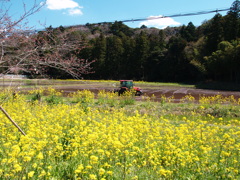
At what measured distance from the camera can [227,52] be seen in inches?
1442

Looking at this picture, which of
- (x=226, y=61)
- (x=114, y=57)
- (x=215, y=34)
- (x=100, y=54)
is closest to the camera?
(x=226, y=61)

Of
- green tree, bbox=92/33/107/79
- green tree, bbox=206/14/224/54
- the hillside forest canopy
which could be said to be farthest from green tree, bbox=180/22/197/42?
green tree, bbox=92/33/107/79

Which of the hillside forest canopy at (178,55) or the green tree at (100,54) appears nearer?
the hillside forest canopy at (178,55)

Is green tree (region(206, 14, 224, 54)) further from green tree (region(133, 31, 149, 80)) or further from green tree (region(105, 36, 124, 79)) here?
green tree (region(105, 36, 124, 79))

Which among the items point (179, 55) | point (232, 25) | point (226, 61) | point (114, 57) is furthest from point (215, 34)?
point (114, 57)

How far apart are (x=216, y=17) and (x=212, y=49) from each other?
600 centimetres

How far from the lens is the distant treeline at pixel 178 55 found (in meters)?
39.2

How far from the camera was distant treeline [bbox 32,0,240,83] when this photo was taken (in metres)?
39.2

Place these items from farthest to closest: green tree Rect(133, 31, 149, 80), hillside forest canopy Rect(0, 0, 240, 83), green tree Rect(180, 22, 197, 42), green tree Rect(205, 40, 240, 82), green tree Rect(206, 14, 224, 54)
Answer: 1. green tree Rect(133, 31, 149, 80)
2. green tree Rect(180, 22, 197, 42)
3. green tree Rect(206, 14, 224, 54)
4. hillside forest canopy Rect(0, 0, 240, 83)
5. green tree Rect(205, 40, 240, 82)

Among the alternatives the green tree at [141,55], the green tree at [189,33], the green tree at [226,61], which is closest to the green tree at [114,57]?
the green tree at [141,55]

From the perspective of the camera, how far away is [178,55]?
52406 millimetres

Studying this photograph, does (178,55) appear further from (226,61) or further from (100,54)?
(100,54)

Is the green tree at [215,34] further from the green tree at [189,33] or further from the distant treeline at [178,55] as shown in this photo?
the green tree at [189,33]

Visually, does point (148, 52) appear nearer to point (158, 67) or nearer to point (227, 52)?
point (158, 67)
